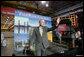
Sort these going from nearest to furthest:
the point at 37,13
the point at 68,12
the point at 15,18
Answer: the point at 15,18, the point at 37,13, the point at 68,12

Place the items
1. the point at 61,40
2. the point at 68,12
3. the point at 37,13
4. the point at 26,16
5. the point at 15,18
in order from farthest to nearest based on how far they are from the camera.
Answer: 1. the point at 61,40
2. the point at 68,12
3. the point at 37,13
4. the point at 26,16
5. the point at 15,18

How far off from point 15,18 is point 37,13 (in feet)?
1.90

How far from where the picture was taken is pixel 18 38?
3.94ft

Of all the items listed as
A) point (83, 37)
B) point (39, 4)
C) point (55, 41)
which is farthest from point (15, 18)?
point (83, 37)

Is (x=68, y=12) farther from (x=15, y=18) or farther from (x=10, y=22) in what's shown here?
(x=10, y=22)

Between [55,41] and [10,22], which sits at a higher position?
[10,22]

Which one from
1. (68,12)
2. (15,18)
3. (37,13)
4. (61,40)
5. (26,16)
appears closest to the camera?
(15,18)

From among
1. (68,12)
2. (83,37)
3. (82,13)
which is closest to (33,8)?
(68,12)

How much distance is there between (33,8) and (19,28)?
1.97 feet

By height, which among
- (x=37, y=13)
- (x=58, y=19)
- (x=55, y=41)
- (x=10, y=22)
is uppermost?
(x=37, y=13)

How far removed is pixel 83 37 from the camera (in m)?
1.79

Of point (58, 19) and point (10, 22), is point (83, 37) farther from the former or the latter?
point (10, 22)

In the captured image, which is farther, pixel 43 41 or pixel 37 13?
pixel 37 13

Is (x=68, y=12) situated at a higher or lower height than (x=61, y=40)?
higher
